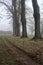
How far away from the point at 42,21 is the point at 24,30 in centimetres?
3939

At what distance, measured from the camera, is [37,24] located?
21625 millimetres

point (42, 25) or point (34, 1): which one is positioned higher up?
point (34, 1)

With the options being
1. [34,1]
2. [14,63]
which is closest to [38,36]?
[34,1]

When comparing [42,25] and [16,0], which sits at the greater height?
[16,0]

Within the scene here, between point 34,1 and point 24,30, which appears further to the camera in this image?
point 24,30

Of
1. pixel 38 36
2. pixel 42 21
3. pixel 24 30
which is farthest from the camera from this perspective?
pixel 42 21

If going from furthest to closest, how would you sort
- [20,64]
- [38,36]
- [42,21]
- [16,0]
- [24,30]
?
[42,21] < [16,0] < [24,30] < [38,36] < [20,64]

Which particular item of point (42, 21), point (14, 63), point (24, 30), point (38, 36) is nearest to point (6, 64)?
point (14, 63)

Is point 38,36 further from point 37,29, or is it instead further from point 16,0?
point 16,0

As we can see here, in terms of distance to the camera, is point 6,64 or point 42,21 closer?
point 6,64

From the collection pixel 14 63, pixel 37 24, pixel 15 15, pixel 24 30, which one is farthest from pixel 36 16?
pixel 15 15

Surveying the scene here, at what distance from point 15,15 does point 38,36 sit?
1902 centimetres

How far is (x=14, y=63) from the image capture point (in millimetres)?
9133

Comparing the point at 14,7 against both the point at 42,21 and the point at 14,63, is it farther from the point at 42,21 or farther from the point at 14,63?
the point at 14,63
